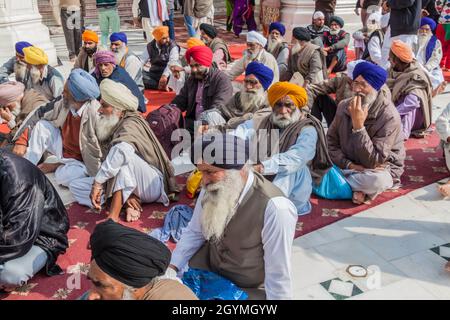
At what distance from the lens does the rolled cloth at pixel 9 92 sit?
15.6ft

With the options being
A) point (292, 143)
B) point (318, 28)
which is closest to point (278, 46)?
point (318, 28)

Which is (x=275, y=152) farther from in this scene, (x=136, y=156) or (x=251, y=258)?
(x=251, y=258)

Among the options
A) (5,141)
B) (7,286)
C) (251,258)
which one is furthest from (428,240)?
(5,141)

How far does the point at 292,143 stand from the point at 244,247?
1.52 meters

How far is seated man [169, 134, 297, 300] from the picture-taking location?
7.71 ft

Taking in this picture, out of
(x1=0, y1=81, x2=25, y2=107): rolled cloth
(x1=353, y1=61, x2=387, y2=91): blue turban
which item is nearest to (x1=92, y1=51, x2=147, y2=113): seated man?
(x1=0, y1=81, x2=25, y2=107): rolled cloth

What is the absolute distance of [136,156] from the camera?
3885 mm

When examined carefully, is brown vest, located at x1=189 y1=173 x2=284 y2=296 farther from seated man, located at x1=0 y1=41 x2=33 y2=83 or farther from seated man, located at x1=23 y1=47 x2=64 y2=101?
seated man, located at x1=0 y1=41 x2=33 y2=83

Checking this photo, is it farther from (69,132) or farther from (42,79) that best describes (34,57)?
(69,132)

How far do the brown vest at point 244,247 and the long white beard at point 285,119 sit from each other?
1.42 m

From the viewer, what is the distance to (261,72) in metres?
4.59

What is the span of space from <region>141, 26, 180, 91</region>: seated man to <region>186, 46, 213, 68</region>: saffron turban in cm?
170

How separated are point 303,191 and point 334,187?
16.2 inches

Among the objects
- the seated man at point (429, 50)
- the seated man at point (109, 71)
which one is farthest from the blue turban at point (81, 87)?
the seated man at point (429, 50)
